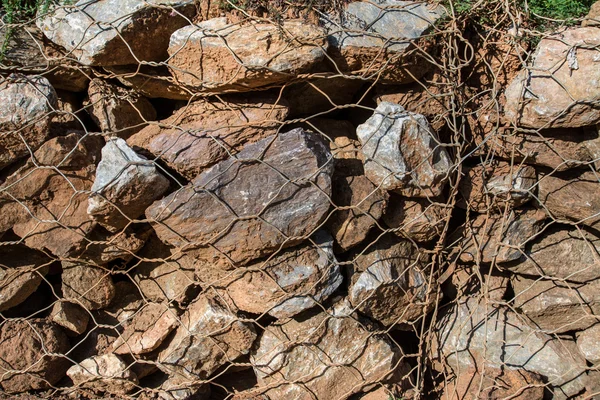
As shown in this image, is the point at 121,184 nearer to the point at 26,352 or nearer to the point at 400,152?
the point at 26,352

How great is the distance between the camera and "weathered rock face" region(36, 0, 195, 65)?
1942mm

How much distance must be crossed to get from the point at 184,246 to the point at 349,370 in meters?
0.77

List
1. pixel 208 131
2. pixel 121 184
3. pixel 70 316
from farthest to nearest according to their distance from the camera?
pixel 70 316
pixel 208 131
pixel 121 184

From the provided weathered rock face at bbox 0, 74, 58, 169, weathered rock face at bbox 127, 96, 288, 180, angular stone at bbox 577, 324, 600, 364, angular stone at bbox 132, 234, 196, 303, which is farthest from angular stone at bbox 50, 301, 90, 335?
angular stone at bbox 577, 324, 600, 364

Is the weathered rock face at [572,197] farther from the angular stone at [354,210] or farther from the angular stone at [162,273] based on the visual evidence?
the angular stone at [162,273]

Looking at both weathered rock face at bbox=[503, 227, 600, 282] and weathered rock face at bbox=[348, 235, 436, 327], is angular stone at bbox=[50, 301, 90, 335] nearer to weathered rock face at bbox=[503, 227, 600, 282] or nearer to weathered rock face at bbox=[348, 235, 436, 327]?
weathered rock face at bbox=[348, 235, 436, 327]

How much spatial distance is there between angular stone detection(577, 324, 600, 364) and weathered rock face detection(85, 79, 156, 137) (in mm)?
1841

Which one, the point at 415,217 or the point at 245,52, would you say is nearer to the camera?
the point at 245,52

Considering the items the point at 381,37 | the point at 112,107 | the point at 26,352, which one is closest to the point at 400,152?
the point at 381,37

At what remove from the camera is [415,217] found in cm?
209

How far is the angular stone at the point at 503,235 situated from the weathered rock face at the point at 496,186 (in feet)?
0.16

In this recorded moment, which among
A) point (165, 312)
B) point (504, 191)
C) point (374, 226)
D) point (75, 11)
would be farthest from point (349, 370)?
point (75, 11)

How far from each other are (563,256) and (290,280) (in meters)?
1.04

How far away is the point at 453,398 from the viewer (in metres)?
2.07
